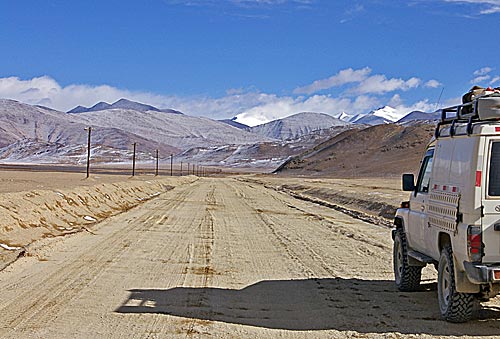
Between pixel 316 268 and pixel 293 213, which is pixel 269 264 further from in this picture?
pixel 293 213

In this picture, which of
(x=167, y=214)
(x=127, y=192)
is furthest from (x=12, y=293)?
(x=127, y=192)

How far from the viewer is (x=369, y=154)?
170625 mm

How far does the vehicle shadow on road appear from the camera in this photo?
9641 millimetres

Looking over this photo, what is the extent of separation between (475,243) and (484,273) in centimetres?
38

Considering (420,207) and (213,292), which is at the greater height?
(420,207)

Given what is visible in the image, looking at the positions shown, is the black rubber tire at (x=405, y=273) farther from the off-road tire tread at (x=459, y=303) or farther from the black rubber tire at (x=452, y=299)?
the off-road tire tread at (x=459, y=303)

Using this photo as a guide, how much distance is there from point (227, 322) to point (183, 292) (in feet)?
7.70

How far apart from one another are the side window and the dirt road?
183 cm

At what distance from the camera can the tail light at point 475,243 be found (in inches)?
344

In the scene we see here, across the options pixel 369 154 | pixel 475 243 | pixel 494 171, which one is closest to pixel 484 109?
pixel 494 171

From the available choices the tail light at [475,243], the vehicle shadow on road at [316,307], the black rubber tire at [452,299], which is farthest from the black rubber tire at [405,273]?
the tail light at [475,243]

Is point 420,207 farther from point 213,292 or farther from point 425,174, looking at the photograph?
point 213,292

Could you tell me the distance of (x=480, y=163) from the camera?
29.2ft

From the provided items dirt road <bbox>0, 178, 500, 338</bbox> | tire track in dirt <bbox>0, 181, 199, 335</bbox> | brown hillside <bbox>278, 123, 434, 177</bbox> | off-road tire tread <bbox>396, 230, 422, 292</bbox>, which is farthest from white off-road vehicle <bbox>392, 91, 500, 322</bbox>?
brown hillside <bbox>278, 123, 434, 177</bbox>
